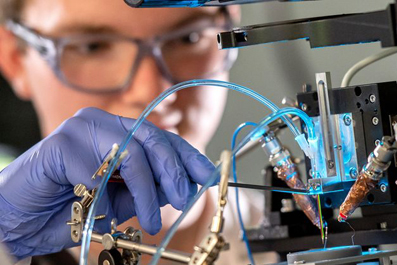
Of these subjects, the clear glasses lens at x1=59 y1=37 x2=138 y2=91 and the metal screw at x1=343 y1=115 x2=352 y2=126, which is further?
the clear glasses lens at x1=59 y1=37 x2=138 y2=91

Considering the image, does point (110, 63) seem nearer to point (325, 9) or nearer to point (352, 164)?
point (325, 9)

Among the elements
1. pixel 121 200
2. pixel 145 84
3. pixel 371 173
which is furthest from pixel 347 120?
pixel 145 84

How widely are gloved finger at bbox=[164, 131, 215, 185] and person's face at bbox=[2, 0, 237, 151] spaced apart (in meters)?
1.02

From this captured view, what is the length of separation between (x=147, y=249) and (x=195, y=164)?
0.30 meters

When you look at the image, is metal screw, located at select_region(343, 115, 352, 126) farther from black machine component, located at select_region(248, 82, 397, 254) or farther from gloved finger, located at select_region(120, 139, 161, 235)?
gloved finger, located at select_region(120, 139, 161, 235)

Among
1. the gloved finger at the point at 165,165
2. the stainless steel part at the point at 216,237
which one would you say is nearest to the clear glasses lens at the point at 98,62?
the gloved finger at the point at 165,165

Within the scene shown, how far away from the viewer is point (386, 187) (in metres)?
1.22

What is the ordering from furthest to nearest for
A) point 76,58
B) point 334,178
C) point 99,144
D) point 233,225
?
point 233,225 < point 76,58 < point 99,144 < point 334,178

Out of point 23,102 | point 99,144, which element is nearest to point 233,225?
point 23,102

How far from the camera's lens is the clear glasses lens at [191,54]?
7.73 ft

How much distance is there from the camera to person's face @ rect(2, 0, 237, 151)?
232 cm

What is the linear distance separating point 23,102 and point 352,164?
1529mm

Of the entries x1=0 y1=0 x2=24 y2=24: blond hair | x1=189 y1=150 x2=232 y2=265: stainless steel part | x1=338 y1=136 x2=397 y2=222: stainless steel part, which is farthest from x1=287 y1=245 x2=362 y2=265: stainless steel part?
x1=0 y1=0 x2=24 y2=24: blond hair

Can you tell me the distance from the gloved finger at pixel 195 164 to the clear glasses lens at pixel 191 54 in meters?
1.05
